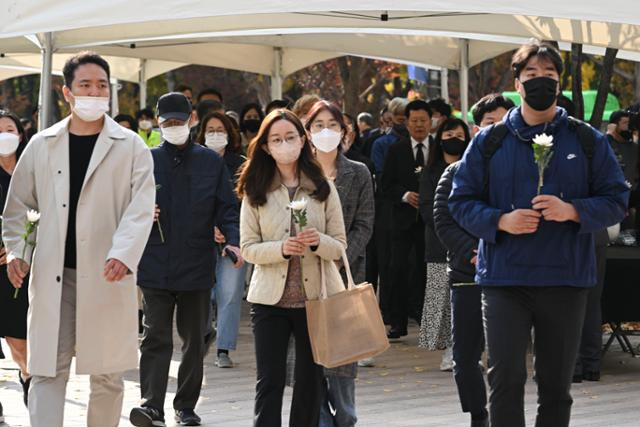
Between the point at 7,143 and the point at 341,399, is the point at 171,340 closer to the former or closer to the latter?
the point at 341,399

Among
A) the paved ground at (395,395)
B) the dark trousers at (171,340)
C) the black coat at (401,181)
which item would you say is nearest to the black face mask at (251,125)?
the black coat at (401,181)

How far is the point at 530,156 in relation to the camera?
6629mm

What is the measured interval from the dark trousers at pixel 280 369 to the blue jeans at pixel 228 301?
→ 418 centimetres

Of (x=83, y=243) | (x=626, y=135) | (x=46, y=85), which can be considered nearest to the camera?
(x=83, y=243)

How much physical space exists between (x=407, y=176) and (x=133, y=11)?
3970mm

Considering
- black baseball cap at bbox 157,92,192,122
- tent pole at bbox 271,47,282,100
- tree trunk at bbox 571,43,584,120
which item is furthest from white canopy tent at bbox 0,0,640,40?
tent pole at bbox 271,47,282,100

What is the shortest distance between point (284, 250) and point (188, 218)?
2040mm

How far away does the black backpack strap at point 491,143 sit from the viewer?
6.69m

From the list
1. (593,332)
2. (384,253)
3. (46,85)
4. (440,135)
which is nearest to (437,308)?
(593,332)

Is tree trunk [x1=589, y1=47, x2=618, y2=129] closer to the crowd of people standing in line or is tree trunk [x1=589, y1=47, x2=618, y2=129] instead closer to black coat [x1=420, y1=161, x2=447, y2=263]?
black coat [x1=420, y1=161, x2=447, y2=263]

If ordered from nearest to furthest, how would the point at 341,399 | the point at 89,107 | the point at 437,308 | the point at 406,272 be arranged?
the point at 89,107, the point at 341,399, the point at 437,308, the point at 406,272

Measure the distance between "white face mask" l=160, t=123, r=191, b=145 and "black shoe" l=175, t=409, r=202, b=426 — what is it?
1.74 metres

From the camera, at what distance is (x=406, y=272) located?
1406cm

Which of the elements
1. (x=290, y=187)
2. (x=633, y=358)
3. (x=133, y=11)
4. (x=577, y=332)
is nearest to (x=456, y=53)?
(x=633, y=358)
